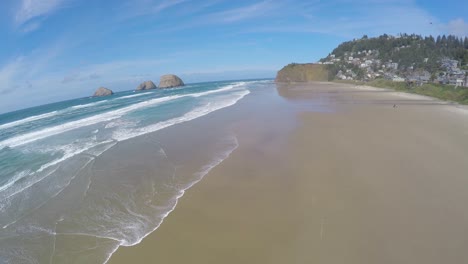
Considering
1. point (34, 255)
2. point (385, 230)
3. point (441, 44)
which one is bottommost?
point (385, 230)

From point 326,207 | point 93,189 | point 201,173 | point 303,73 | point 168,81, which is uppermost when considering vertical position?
point 168,81

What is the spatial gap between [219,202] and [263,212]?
1423 mm

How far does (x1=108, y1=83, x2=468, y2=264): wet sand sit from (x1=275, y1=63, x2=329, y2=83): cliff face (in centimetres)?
8020

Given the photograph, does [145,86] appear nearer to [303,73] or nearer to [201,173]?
[303,73]

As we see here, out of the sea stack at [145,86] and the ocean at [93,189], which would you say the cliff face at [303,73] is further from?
the ocean at [93,189]

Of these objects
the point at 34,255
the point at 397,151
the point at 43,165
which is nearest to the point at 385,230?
the point at 397,151

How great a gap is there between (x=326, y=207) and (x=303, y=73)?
9235 centimetres

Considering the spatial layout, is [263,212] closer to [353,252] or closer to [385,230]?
[353,252]

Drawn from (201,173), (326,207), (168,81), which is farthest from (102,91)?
(326,207)

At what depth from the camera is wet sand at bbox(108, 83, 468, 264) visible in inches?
204

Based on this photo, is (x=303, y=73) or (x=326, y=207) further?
(x=303, y=73)

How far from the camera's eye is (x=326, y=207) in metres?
6.72

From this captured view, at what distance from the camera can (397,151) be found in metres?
10.8

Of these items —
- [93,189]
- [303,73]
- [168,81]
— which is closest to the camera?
[93,189]
